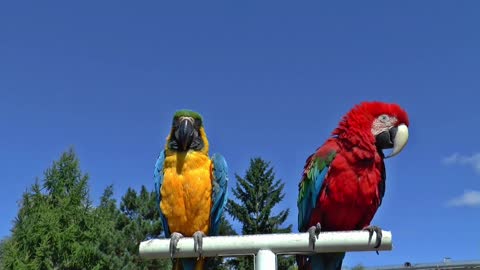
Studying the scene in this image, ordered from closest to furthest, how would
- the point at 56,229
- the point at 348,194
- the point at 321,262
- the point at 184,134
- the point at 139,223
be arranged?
the point at 321,262 → the point at 348,194 → the point at 184,134 → the point at 56,229 → the point at 139,223

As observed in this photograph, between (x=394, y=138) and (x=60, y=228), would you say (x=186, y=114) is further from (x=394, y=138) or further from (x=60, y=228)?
(x=60, y=228)

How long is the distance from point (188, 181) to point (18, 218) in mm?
11392

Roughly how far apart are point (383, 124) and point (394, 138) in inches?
6.2

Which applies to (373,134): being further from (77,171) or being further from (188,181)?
(77,171)

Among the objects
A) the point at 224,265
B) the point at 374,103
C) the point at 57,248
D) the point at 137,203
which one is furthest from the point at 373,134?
the point at 224,265

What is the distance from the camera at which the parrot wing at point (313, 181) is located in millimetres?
4418

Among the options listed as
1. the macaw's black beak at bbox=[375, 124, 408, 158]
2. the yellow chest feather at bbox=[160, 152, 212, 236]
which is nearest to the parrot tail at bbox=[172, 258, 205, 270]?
the yellow chest feather at bbox=[160, 152, 212, 236]

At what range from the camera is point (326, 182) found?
438 cm

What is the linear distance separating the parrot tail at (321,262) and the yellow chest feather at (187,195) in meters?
1.21

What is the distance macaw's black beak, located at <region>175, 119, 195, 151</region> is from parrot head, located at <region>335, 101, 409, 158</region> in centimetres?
157

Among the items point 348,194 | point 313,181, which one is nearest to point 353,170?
point 348,194

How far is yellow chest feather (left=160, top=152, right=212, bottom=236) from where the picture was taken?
4.81 m

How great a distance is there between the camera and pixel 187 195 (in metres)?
4.82

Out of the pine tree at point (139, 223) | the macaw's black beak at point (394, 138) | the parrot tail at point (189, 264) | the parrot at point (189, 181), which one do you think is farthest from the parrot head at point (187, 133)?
the pine tree at point (139, 223)
